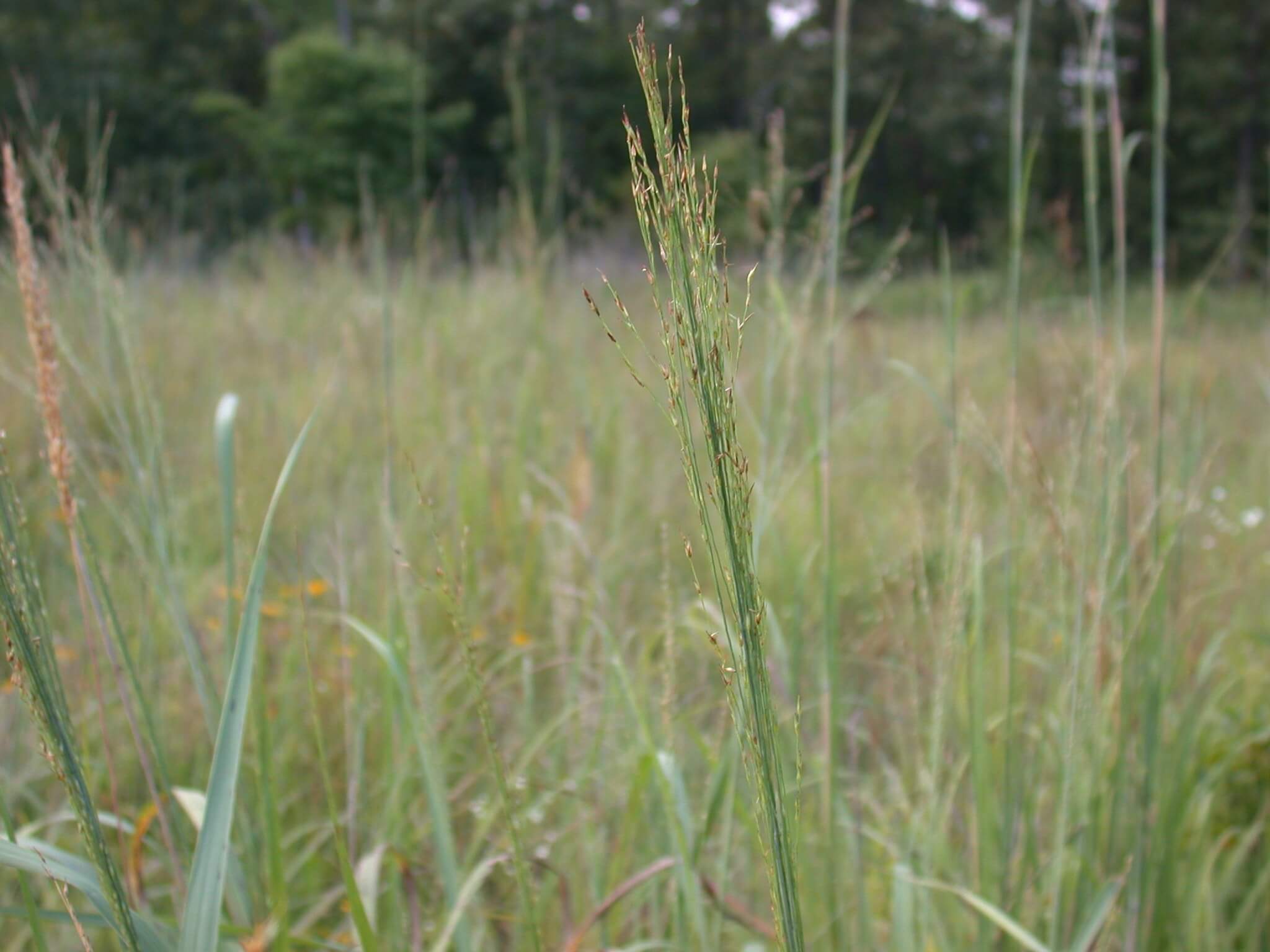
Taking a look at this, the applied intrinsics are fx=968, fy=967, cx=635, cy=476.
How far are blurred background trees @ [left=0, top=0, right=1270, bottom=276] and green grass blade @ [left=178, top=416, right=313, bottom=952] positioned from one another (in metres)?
14.6

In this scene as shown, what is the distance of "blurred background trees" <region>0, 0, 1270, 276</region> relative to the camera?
1648 centimetres

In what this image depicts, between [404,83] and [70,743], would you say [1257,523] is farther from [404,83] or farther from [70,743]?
[404,83]

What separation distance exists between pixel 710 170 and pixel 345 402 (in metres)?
2.81

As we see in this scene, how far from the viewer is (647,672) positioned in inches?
48.9

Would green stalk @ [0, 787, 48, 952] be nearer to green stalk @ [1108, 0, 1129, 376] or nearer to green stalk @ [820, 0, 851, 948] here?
green stalk @ [820, 0, 851, 948]

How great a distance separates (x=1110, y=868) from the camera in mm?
1072

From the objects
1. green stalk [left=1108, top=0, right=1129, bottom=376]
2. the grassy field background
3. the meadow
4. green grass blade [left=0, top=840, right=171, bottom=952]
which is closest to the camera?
green grass blade [left=0, top=840, right=171, bottom=952]

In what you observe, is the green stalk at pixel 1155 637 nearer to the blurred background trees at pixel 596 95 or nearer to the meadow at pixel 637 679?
the meadow at pixel 637 679

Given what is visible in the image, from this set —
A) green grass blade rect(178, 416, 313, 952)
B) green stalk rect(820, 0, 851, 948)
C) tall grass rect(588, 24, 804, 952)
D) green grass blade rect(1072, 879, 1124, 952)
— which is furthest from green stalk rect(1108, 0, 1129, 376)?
green grass blade rect(178, 416, 313, 952)

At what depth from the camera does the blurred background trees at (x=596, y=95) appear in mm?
16484

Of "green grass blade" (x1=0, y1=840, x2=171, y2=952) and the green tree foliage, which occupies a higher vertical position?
the green tree foliage

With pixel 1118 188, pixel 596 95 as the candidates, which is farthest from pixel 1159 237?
pixel 596 95

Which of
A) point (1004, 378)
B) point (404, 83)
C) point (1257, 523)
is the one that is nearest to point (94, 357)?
point (1257, 523)

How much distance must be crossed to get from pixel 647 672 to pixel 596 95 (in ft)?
59.8
